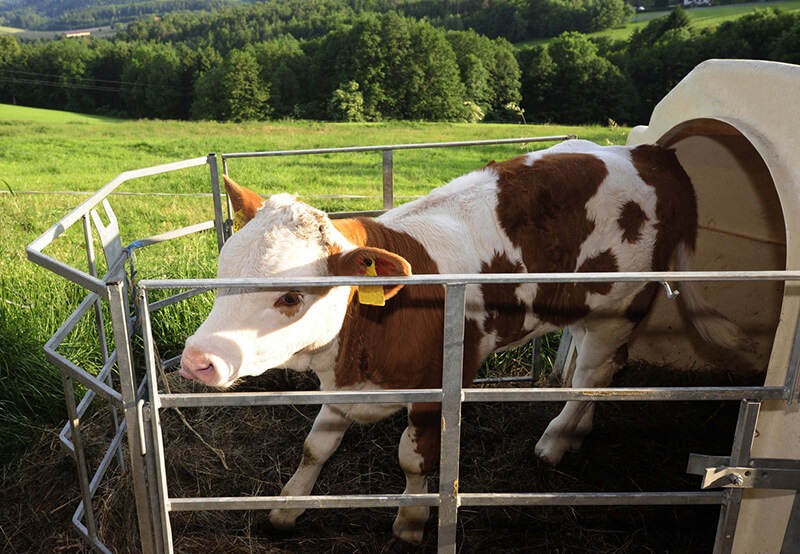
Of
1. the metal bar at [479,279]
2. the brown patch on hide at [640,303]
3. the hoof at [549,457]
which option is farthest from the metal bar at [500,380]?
the metal bar at [479,279]

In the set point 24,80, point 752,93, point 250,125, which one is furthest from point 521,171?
point 24,80

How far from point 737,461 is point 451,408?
109 centimetres

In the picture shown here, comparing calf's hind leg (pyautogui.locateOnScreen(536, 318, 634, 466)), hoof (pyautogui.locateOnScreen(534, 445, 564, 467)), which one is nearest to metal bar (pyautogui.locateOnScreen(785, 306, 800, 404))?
calf's hind leg (pyautogui.locateOnScreen(536, 318, 634, 466))

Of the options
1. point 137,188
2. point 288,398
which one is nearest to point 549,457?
point 288,398

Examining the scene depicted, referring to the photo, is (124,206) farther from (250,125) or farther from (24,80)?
(24,80)

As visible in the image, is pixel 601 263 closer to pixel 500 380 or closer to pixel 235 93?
pixel 500 380

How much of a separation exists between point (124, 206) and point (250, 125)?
1814cm

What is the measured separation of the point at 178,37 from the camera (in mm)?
75312

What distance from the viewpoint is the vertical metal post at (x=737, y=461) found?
241 cm

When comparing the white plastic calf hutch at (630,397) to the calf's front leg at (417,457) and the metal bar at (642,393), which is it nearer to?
the metal bar at (642,393)

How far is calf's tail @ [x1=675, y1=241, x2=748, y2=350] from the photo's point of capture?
3.99 meters

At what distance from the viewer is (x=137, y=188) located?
627 inches

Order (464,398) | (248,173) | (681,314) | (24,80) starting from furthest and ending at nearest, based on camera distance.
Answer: (24,80)
(248,173)
(681,314)
(464,398)

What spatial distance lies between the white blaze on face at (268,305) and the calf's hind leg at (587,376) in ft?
6.16
